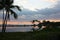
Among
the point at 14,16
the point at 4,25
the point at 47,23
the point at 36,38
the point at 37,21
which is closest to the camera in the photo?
the point at 36,38

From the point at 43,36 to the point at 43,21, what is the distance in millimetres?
11176

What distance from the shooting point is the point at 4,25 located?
112 feet

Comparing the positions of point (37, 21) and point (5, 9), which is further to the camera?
point (5, 9)

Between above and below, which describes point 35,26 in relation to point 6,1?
below

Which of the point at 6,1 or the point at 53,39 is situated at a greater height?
the point at 6,1

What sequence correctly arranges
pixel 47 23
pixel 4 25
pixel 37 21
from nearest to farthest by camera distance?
pixel 47 23, pixel 37 21, pixel 4 25

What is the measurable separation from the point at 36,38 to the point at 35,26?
44.3 feet

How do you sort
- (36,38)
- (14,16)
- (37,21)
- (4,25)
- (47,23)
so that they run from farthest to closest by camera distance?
(4,25) → (14,16) → (37,21) → (47,23) → (36,38)

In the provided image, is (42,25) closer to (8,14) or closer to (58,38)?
(8,14)

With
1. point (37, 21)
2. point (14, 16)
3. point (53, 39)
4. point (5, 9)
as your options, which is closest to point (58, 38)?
point (53, 39)

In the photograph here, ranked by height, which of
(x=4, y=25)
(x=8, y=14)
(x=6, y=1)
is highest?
(x=6, y=1)

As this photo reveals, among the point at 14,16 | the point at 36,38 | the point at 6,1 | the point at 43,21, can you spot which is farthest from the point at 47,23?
the point at 36,38

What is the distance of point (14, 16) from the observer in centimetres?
3119

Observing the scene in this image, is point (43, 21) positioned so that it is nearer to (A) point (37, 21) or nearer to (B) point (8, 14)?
(A) point (37, 21)
